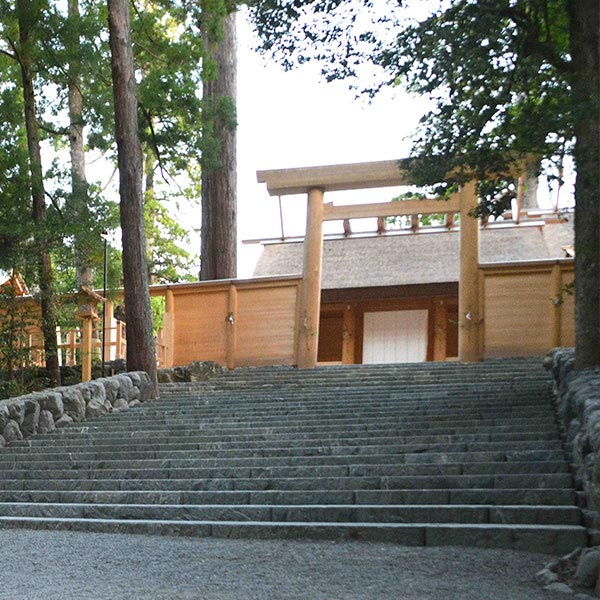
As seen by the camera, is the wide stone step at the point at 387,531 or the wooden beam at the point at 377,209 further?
the wooden beam at the point at 377,209

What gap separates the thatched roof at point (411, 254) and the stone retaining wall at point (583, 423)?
29.4 ft

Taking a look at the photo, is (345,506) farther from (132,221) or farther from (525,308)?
(525,308)

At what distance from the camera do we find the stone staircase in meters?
6.38

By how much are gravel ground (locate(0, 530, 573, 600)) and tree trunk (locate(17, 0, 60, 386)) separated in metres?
8.30

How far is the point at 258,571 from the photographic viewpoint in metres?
5.38

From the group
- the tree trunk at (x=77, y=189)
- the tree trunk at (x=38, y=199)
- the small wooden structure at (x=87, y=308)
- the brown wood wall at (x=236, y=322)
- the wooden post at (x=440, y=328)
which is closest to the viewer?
the small wooden structure at (x=87, y=308)

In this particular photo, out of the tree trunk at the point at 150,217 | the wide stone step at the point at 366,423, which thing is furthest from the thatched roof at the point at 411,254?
the wide stone step at the point at 366,423

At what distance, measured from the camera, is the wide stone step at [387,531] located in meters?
5.81

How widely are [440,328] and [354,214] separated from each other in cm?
542

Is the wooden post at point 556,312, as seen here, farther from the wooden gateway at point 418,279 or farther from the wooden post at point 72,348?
the wooden post at point 72,348

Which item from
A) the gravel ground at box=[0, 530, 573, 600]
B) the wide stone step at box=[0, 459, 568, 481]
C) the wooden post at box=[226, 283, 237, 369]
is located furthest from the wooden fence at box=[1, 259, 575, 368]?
the gravel ground at box=[0, 530, 573, 600]

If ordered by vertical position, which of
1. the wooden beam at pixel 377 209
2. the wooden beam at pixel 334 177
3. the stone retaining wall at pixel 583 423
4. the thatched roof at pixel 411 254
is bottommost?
the stone retaining wall at pixel 583 423

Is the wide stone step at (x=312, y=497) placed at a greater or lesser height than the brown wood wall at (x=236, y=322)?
lesser

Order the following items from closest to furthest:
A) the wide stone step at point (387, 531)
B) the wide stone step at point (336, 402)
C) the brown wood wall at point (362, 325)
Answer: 1. the wide stone step at point (387, 531)
2. the wide stone step at point (336, 402)
3. the brown wood wall at point (362, 325)
